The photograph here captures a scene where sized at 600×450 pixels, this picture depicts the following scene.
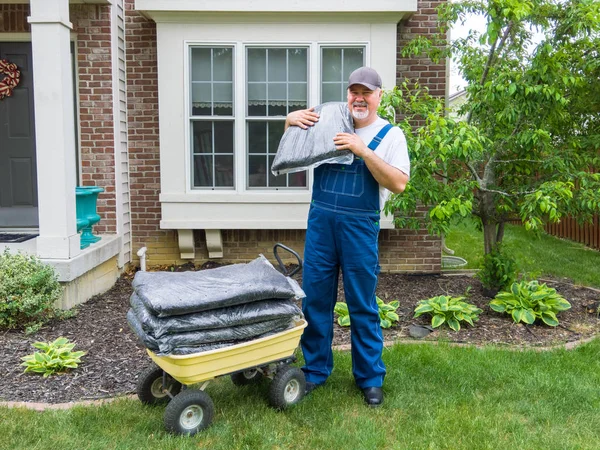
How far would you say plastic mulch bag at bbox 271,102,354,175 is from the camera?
3387 millimetres

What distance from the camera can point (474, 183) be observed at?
538 cm

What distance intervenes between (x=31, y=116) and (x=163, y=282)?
4770 mm

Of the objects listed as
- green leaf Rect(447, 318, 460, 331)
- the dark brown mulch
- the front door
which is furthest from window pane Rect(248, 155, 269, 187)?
green leaf Rect(447, 318, 460, 331)

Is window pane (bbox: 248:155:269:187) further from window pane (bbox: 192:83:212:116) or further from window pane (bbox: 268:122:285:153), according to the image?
window pane (bbox: 192:83:212:116)

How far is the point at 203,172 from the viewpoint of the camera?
716cm

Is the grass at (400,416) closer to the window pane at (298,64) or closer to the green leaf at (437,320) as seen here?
the green leaf at (437,320)

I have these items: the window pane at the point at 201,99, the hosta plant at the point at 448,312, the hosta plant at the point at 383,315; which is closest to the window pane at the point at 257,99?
the window pane at the point at 201,99

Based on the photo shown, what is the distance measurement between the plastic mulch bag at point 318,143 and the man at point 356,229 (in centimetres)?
5

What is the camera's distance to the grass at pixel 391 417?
312cm

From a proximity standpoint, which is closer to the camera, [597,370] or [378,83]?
[378,83]

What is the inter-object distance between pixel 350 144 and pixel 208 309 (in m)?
1.14

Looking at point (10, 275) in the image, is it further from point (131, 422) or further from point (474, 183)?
point (474, 183)

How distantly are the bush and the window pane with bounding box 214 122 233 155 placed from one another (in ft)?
8.40

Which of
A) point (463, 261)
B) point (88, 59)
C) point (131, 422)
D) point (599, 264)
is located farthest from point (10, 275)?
point (599, 264)
